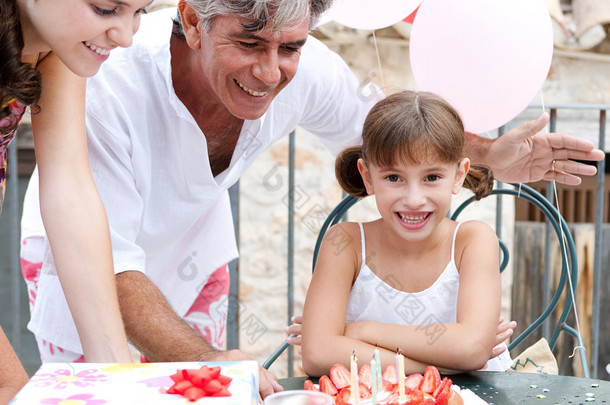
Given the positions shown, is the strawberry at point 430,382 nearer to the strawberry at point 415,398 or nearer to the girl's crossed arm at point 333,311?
the strawberry at point 415,398

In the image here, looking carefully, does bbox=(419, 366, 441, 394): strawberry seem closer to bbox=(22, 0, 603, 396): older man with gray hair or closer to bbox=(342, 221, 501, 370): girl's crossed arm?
bbox=(342, 221, 501, 370): girl's crossed arm

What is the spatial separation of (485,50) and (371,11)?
0.29 meters

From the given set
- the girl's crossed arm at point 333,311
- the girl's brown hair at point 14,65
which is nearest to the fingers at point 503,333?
the girl's crossed arm at point 333,311

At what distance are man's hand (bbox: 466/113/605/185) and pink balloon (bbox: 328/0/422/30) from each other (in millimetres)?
359

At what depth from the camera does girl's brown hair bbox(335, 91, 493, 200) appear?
1.51 meters

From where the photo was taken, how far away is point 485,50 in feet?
5.51

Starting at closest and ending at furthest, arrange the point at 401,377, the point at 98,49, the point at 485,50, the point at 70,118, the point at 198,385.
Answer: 1. the point at 198,385
2. the point at 401,377
3. the point at 98,49
4. the point at 70,118
5. the point at 485,50

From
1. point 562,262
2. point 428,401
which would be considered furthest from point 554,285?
point 428,401

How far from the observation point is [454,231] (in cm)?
160

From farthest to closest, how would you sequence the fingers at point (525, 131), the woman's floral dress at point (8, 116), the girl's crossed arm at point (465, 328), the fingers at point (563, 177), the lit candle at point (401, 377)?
the fingers at point (563, 177), the fingers at point (525, 131), the girl's crossed arm at point (465, 328), the woman's floral dress at point (8, 116), the lit candle at point (401, 377)

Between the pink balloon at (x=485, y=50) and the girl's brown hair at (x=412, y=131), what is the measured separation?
0.39ft

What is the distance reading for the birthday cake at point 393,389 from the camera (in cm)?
108

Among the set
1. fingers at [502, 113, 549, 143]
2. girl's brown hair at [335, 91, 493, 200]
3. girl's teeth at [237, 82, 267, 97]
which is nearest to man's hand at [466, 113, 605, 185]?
fingers at [502, 113, 549, 143]

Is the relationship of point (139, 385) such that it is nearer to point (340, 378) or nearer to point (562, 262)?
point (340, 378)
